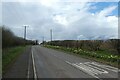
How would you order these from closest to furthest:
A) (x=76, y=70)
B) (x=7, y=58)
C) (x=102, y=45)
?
1. (x=76, y=70)
2. (x=7, y=58)
3. (x=102, y=45)

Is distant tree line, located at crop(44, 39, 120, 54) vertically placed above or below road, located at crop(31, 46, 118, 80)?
above

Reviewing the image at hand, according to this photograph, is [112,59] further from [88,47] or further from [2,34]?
[88,47]

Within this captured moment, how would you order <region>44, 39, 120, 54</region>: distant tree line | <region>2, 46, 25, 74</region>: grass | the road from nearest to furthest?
the road < <region>2, 46, 25, 74</region>: grass < <region>44, 39, 120, 54</region>: distant tree line

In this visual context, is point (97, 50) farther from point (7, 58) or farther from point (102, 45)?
point (7, 58)

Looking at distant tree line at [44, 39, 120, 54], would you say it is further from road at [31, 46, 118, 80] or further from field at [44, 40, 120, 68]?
road at [31, 46, 118, 80]

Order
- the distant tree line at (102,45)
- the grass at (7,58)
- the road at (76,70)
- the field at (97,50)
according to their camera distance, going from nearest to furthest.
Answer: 1. the road at (76,70)
2. the grass at (7,58)
3. the field at (97,50)
4. the distant tree line at (102,45)

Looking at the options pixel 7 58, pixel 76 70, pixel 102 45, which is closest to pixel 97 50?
pixel 102 45

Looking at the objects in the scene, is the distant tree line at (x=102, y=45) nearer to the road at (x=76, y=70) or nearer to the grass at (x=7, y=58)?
the road at (x=76, y=70)

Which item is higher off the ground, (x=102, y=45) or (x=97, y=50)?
(x=102, y=45)

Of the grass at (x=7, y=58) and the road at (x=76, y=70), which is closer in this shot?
the road at (x=76, y=70)

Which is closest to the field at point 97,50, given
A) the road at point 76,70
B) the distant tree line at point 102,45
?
the distant tree line at point 102,45

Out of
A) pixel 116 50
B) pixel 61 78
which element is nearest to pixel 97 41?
pixel 116 50

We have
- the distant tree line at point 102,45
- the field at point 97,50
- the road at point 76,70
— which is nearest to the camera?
the road at point 76,70

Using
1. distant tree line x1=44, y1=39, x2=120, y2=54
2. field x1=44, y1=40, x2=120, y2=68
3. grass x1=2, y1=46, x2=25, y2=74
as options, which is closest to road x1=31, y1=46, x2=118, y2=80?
grass x1=2, y1=46, x2=25, y2=74
